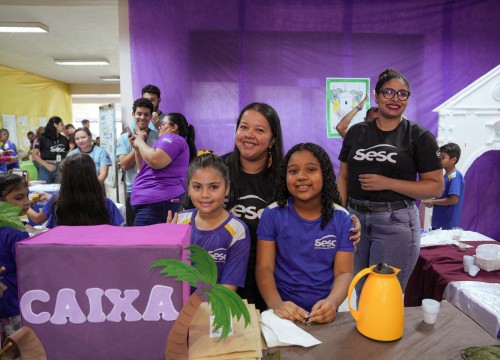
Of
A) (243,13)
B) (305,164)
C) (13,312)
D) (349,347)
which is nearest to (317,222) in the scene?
(305,164)

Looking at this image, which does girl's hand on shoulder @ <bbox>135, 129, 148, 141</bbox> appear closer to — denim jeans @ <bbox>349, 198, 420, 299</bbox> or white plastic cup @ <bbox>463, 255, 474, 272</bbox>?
denim jeans @ <bbox>349, 198, 420, 299</bbox>

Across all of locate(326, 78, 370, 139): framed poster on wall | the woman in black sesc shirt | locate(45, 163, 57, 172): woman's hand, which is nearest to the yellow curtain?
locate(45, 163, 57, 172): woman's hand

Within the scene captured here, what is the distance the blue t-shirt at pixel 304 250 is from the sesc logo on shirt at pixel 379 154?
1.95 ft

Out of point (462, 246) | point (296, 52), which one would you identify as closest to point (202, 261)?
point (462, 246)

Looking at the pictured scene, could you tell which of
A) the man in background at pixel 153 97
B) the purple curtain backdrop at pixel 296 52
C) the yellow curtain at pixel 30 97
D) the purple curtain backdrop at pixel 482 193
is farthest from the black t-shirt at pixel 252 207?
the yellow curtain at pixel 30 97

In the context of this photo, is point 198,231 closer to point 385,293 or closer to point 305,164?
point 305,164

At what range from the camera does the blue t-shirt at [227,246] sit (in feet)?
4.30

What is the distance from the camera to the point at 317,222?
1377mm

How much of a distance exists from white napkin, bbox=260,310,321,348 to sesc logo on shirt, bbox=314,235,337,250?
1.21 ft

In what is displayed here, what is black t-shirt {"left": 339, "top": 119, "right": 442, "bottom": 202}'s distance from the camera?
71.8 inches

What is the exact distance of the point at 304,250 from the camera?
1.35m

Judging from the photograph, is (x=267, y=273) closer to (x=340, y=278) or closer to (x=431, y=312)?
(x=340, y=278)

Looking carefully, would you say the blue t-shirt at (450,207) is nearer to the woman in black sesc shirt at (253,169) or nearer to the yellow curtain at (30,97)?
the woman in black sesc shirt at (253,169)

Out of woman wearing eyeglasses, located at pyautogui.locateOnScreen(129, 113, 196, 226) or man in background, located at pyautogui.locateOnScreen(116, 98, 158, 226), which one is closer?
woman wearing eyeglasses, located at pyautogui.locateOnScreen(129, 113, 196, 226)
